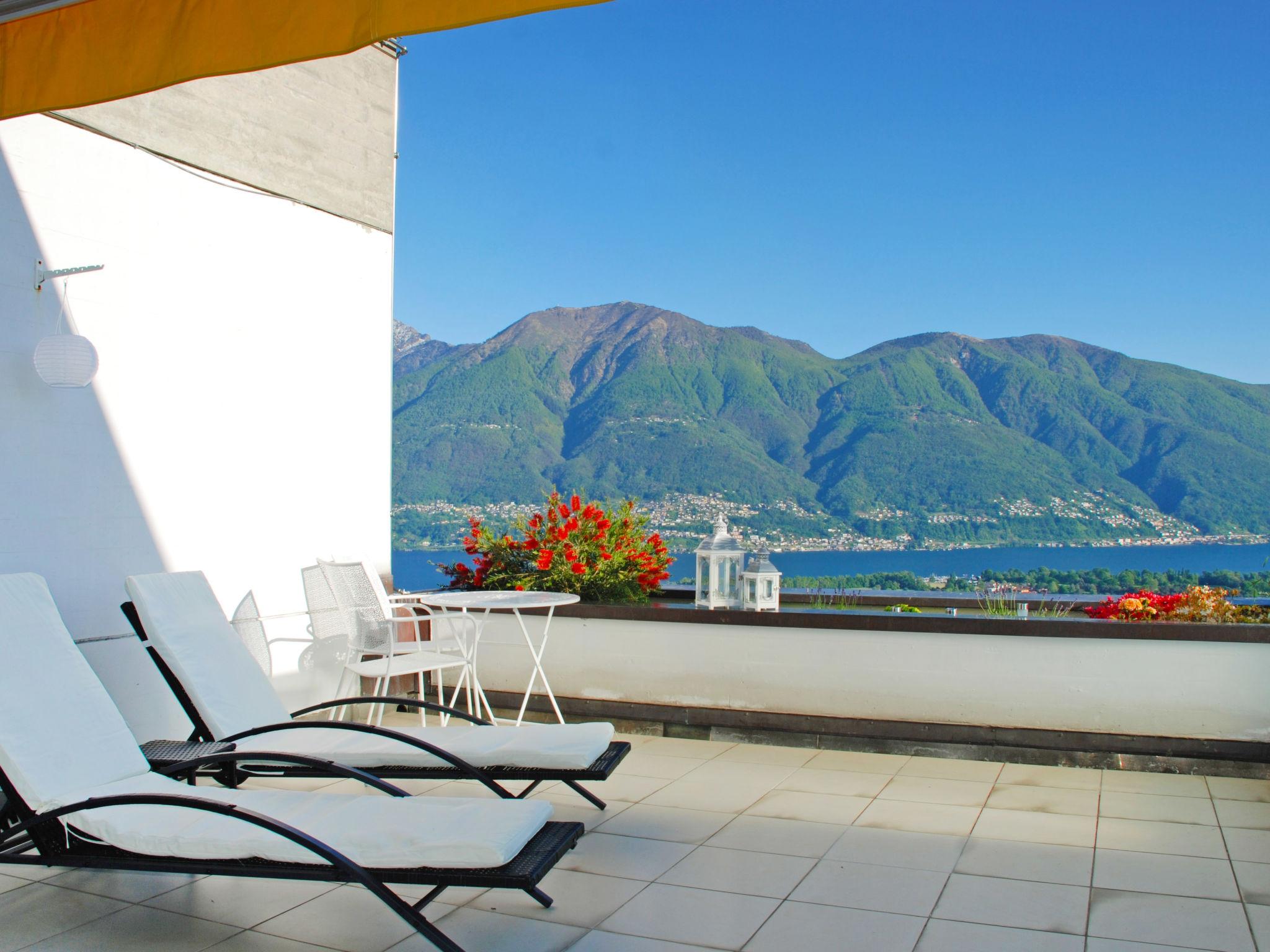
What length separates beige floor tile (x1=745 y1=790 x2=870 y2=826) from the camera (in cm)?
405

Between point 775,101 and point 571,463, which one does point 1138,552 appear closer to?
point 571,463

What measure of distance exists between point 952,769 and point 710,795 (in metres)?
1.25

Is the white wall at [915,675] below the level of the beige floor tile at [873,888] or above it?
above

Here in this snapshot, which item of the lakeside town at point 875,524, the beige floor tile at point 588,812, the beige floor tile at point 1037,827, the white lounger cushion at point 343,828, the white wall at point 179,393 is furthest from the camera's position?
the lakeside town at point 875,524

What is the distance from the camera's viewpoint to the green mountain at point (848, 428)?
127 feet

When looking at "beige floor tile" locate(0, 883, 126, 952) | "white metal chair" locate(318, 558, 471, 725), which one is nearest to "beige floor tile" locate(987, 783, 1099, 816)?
"white metal chair" locate(318, 558, 471, 725)

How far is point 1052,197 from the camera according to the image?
64.2 m

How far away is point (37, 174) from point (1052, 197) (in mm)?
68499

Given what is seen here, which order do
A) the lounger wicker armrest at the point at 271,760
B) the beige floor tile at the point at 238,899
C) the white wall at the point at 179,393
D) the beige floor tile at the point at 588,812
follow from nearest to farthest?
the beige floor tile at the point at 238,899 → the lounger wicker armrest at the point at 271,760 → the beige floor tile at the point at 588,812 → the white wall at the point at 179,393

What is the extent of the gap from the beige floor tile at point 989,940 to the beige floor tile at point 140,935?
1999 millimetres

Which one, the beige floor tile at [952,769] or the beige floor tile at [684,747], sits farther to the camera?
the beige floor tile at [684,747]

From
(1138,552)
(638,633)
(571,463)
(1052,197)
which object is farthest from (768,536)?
(1052,197)

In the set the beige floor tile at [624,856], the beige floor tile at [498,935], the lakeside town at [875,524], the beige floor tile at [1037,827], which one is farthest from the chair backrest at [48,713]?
the lakeside town at [875,524]

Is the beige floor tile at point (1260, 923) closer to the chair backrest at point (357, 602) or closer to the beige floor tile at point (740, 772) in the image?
the beige floor tile at point (740, 772)
